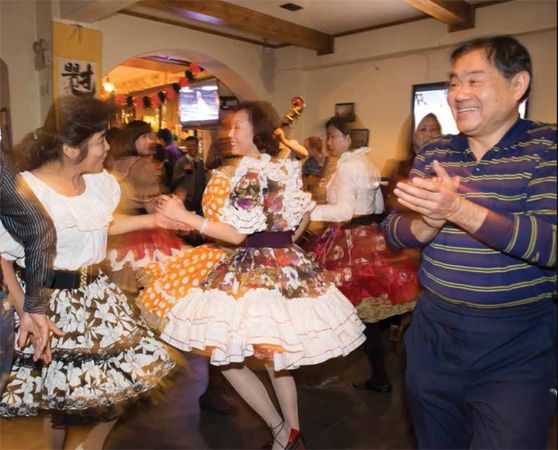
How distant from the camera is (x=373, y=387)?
2555 mm

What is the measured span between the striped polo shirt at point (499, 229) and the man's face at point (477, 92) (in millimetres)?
70

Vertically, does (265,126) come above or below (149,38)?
below

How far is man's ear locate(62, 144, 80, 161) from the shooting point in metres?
1.54

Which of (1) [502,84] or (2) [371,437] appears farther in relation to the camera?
(2) [371,437]

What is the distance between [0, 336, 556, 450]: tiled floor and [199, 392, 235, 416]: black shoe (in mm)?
28

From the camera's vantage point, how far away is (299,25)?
0.98 m

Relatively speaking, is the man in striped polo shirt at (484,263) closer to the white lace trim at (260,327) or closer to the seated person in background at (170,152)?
the white lace trim at (260,327)

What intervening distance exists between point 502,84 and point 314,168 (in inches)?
48.4

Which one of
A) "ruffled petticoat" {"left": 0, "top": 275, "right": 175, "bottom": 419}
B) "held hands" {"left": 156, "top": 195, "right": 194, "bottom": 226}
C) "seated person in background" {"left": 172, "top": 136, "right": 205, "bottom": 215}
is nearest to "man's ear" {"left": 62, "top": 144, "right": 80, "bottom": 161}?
"held hands" {"left": 156, "top": 195, "right": 194, "bottom": 226}

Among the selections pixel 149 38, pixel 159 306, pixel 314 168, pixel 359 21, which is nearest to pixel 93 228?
pixel 159 306

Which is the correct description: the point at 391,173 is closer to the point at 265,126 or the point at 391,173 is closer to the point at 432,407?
the point at 432,407

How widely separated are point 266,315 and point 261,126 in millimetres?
715

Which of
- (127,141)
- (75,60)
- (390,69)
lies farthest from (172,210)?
(75,60)

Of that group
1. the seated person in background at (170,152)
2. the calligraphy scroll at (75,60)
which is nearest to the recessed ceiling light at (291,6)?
the seated person in background at (170,152)
